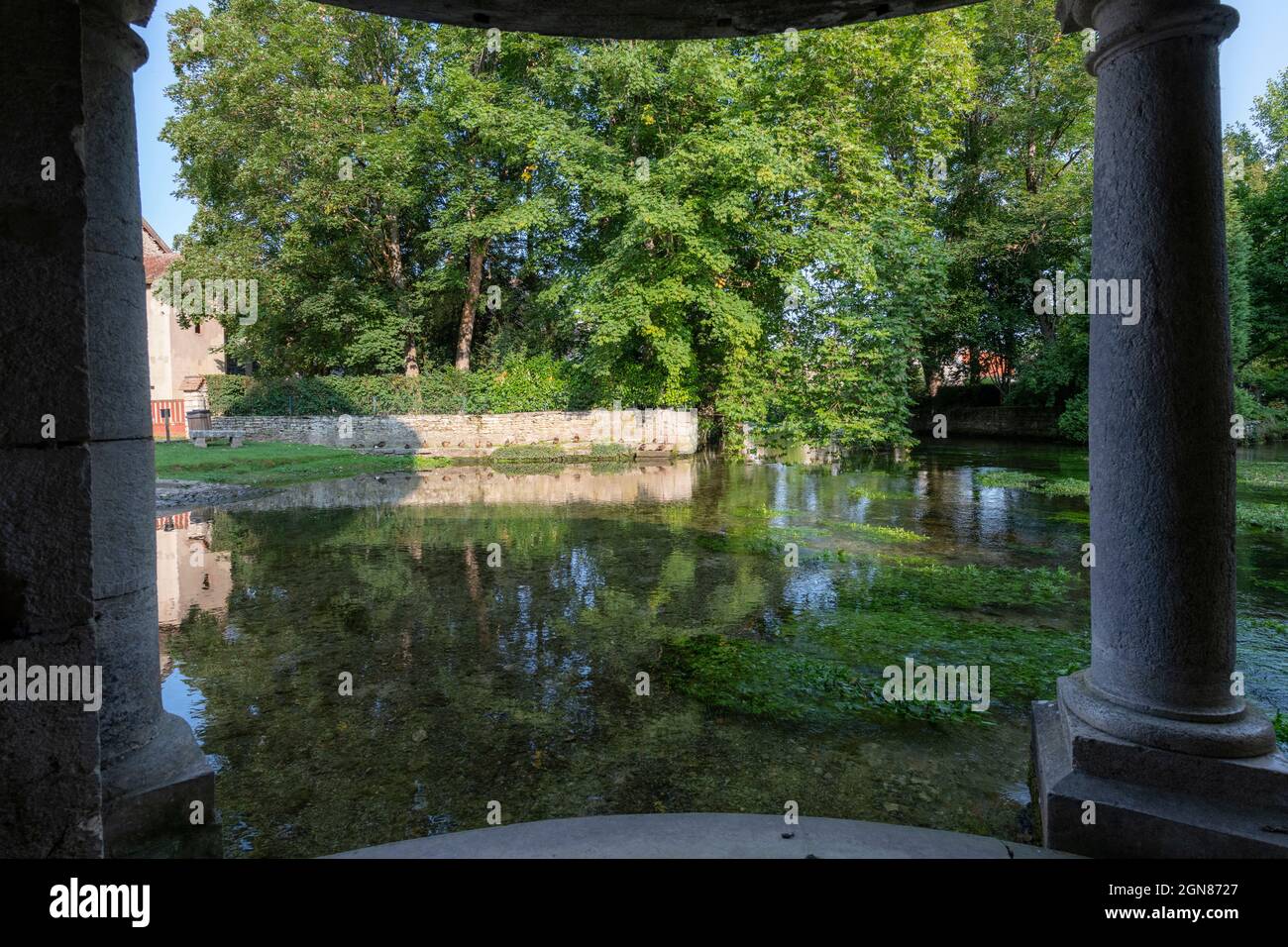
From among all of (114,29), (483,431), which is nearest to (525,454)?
(483,431)

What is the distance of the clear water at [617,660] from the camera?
3379 mm

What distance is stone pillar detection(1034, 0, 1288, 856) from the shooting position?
8.16ft


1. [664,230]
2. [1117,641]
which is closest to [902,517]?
[1117,641]

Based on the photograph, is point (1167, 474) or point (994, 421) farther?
point (994, 421)

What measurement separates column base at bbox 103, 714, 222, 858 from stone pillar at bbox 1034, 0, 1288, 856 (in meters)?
3.17

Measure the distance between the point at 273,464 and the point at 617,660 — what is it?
16.7m

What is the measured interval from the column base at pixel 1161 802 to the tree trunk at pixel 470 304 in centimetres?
2659

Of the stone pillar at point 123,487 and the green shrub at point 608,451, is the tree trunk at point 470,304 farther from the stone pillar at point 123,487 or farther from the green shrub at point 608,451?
the stone pillar at point 123,487

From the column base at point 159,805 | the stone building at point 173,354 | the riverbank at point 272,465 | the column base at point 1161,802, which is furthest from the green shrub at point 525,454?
the column base at point 1161,802

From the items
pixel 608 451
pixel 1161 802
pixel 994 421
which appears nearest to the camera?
pixel 1161 802

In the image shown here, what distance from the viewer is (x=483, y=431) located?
983 inches

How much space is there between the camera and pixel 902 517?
434 inches

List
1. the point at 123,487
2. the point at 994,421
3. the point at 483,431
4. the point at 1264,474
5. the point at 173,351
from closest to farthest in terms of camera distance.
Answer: the point at 123,487
the point at 1264,474
the point at 483,431
the point at 994,421
the point at 173,351

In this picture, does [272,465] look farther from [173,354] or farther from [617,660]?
[173,354]
